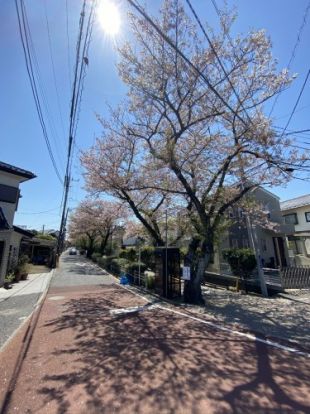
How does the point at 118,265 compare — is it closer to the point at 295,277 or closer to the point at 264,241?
the point at 264,241

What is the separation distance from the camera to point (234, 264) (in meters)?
14.5

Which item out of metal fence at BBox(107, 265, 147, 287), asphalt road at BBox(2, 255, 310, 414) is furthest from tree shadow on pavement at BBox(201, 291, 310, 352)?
metal fence at BBox(107, 265, 147, 287)

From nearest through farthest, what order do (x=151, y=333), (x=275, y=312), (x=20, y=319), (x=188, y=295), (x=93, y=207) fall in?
(x=151, y=333)
(x=20, y=319)
(x=275, y=312)
(x=188, y=295)
(x=93, y=207)

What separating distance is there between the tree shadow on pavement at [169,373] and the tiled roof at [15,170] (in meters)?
10.4

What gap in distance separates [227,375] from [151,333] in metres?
2.68

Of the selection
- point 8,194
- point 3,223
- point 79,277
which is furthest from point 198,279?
point 79,277

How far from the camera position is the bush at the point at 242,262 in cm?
1390

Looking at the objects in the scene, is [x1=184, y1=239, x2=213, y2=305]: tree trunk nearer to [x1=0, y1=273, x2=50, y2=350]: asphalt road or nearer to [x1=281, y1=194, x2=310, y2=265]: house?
[x1=0, y1=273, x2=50, y2=350]: asphalt road

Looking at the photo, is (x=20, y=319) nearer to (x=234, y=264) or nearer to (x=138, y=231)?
(x=234, y=264)

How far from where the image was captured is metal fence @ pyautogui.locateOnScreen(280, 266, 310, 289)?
12.5 meters

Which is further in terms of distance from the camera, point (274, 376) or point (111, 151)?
point (111, 151)

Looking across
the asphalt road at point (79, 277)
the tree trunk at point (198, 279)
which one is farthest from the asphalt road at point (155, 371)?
the asphalt road at point (79, 277)

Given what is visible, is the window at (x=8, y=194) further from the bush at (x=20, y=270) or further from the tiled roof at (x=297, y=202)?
the tiled roof at (x=297, y=202)

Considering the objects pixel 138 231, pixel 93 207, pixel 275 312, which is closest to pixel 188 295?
pixel 275 312
